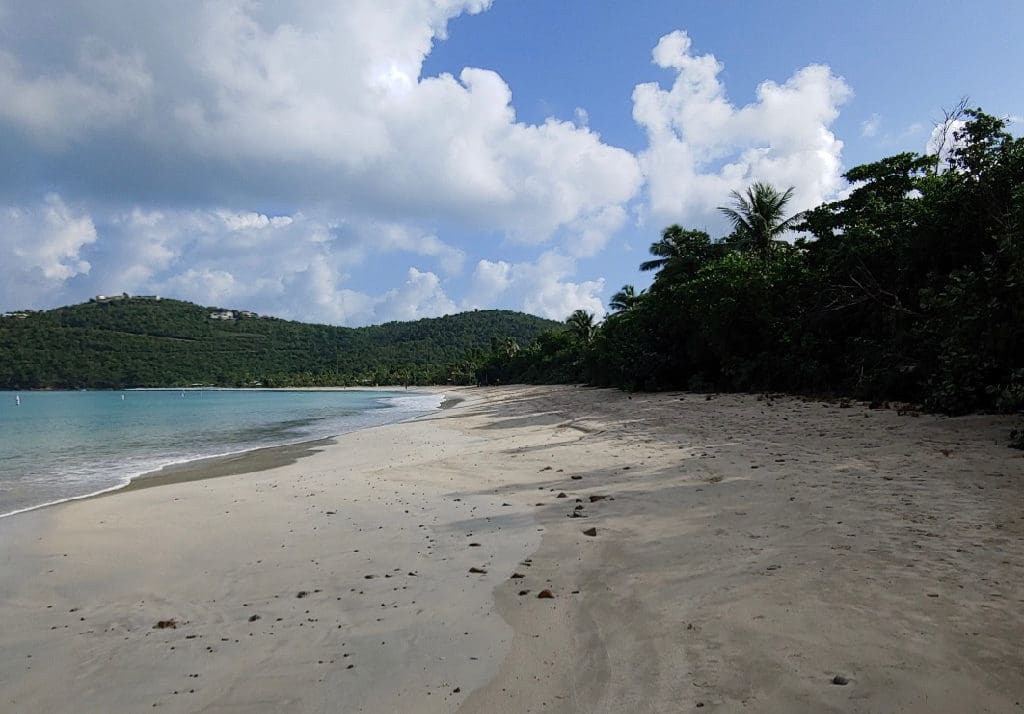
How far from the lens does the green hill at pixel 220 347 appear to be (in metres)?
116

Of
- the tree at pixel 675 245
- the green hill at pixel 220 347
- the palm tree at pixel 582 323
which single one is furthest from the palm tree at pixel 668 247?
the green hill at pixel 220 347

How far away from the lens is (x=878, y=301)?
59.0 ft

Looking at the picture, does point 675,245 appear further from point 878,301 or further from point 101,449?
point 101,449

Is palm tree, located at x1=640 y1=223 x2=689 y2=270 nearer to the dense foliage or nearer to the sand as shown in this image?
the dense foliage

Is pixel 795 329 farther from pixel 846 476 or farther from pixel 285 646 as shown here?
pixel 285 646

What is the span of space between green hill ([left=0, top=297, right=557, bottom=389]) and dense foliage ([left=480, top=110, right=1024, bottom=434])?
277 ft

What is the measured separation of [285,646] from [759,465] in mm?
7066

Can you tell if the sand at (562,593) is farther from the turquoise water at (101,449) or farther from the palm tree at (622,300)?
the palm tree at (622,300)

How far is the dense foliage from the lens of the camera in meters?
10.6

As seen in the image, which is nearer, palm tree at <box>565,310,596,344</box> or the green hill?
palm tree at <box>565,310,596,344</box>

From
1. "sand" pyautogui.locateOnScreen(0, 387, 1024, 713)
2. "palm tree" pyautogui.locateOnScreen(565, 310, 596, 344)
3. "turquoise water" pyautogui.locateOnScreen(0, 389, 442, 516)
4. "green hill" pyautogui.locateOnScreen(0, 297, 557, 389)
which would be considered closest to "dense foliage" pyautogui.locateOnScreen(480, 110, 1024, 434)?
"sand" pyautogui.locateOnScreen(0, 387, 1024, 713)

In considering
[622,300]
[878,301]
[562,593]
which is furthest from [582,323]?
[562,593]

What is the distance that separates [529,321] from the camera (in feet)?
564

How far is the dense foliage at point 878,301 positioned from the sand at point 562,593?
2447 millimetres
